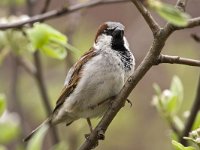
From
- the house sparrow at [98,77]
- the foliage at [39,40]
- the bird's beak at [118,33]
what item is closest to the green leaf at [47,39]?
the foliage at [39,40]

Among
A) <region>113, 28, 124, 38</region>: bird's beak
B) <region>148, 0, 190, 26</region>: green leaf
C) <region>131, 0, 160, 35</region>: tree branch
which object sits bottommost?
<region>113, 28, 124, 38</region>: bird's beak

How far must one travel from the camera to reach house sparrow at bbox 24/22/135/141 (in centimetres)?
228

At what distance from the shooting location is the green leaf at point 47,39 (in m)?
1.89

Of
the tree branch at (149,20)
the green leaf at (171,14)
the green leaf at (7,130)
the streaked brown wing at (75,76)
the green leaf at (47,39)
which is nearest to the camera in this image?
the green leaf at (171,14)

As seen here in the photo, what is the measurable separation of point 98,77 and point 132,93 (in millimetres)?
1904

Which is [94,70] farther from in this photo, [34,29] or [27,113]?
[27,113]

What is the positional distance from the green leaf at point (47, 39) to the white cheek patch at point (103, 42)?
36 cm

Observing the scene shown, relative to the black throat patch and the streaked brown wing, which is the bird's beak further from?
the streaked brown wing

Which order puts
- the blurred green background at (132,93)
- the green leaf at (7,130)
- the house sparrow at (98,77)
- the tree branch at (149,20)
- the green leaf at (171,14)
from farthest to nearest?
1. the blurred green background at (132,93)
2. the green leaf at (7,130)
3. the house sparrow at (98,77)
4. the tree branch at (149,20)
5. the green leaf at (171,14)

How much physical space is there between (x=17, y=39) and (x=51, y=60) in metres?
1.45

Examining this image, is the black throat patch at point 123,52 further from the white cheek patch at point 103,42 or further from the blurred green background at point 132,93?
the blurred green background at point 132,93

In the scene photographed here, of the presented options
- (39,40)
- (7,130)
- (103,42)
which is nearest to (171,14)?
(39,40)

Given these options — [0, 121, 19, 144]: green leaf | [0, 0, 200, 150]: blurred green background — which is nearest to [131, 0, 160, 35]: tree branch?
[0, 121, 19, 144]: green leaf

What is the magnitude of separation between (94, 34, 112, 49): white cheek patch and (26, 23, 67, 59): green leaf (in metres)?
0.36
